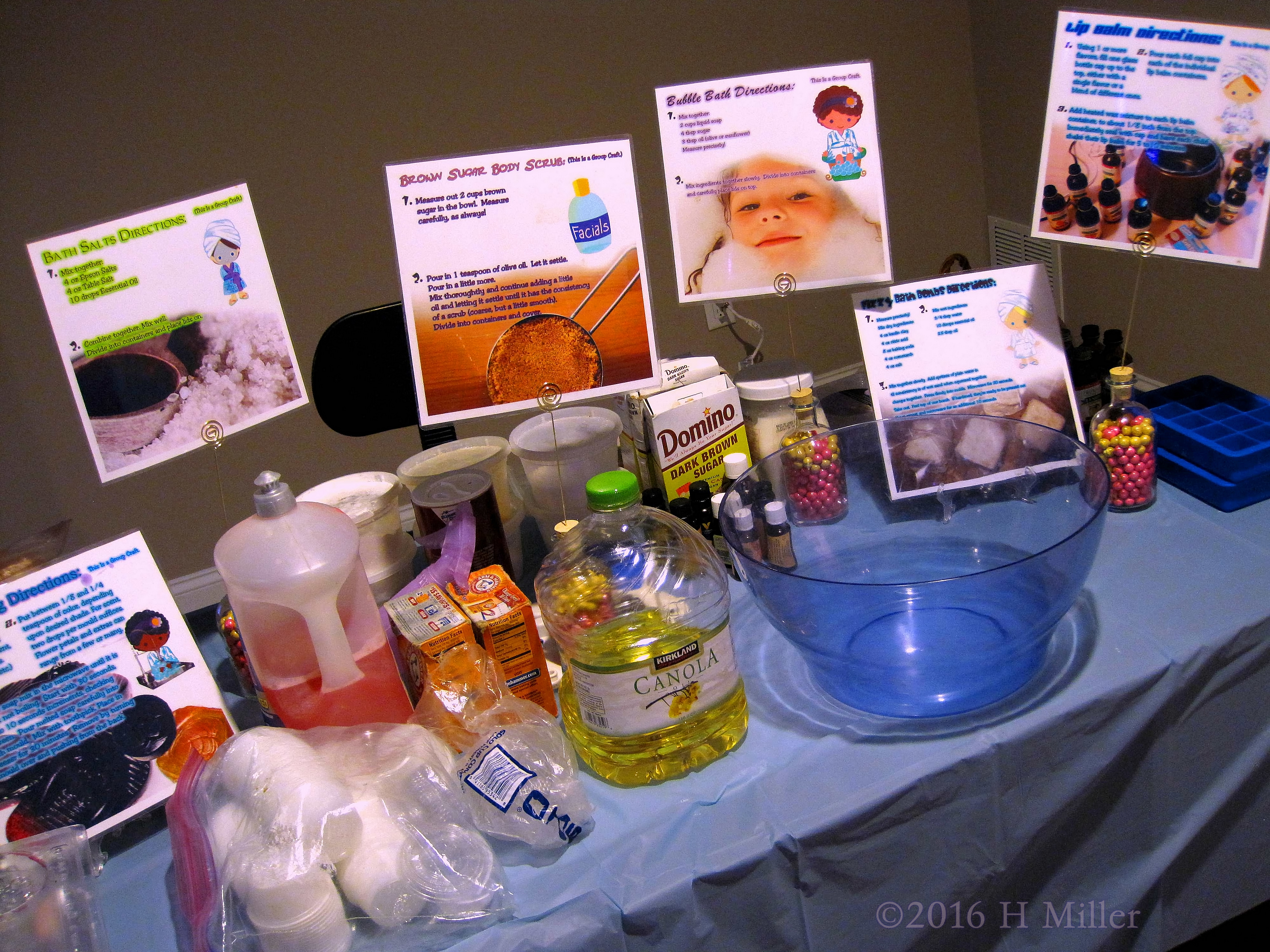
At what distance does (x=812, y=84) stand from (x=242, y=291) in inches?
28.8

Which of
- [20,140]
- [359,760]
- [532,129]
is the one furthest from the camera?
[532,129]

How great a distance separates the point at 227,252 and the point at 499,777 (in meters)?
0.66

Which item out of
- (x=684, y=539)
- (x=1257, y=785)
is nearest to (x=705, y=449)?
(x=684, y=539)

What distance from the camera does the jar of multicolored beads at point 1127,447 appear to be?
114cm

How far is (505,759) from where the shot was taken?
852 mm

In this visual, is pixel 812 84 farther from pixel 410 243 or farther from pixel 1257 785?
pixel 1257 785

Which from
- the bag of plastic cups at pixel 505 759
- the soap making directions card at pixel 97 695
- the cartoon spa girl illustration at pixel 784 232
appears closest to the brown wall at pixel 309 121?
the cartoon spa girl illustration at pixel 784 232

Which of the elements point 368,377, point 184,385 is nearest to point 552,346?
point 184,385

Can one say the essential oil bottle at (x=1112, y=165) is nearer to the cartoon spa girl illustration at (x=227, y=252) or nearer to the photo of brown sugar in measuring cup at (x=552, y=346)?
the photo of brown sugar in measuring cup at (x=552, y=346)

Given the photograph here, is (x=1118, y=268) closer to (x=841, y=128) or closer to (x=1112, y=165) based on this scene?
(x=1112, y=165)

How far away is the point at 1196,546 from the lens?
3.60 feet

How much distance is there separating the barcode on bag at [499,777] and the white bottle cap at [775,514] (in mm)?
370

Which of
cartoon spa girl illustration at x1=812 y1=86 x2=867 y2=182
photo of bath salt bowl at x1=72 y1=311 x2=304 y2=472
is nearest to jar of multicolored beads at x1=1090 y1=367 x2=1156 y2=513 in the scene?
cartoon spa girl illustration at x1=812 y1=86 x2=867 y2=182

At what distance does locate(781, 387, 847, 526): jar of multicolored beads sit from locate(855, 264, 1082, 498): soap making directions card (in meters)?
0.07
